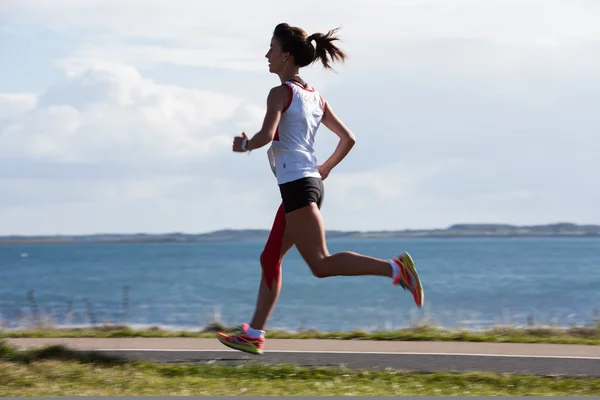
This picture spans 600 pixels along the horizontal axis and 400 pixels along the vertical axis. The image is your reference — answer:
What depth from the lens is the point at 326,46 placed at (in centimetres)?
670

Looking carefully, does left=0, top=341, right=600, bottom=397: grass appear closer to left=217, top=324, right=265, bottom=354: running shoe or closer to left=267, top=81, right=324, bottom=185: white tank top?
left=217, top=324, right=265, bottom=354: running shoe

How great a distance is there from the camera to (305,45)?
6578 millimetres

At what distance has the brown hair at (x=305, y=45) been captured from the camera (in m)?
6.54

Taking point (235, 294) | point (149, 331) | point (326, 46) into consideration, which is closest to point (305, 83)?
point (326, 46)

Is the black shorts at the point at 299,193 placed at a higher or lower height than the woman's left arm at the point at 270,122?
lower

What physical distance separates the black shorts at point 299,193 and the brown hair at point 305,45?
86 centimetres

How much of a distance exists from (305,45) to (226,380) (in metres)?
2.37

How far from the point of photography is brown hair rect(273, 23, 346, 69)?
21.5 ft

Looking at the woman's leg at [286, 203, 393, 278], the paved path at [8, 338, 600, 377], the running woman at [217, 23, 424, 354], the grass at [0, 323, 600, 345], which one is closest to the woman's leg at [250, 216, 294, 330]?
the running woman at [217, 23, 424, 354]

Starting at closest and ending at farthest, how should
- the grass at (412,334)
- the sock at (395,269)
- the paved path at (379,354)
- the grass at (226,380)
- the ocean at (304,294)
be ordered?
the grass at (226,380) < the sock at (395,269) < the paved path at (379,354) < the grass at (412,334) < the ocean at (304,294)

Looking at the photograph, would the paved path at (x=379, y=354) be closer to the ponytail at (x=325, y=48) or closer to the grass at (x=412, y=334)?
the grass at (x=412, y=334)

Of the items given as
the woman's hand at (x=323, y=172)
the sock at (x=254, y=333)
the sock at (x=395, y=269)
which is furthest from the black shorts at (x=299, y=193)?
the sock at (x=254, y=333)

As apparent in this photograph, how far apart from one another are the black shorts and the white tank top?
0.04m

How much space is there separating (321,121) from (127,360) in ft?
7.51
